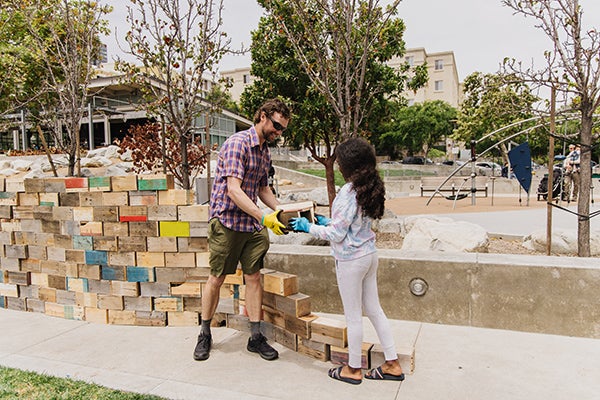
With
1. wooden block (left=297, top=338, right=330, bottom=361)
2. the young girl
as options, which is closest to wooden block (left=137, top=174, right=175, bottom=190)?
the young girl

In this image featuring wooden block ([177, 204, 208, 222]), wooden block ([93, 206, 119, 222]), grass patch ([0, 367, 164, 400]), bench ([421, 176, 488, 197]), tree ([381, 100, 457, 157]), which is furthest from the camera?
tree ([381, 100, 457, 157])

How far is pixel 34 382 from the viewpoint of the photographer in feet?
9.61

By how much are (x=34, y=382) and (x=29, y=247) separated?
6.83 ft

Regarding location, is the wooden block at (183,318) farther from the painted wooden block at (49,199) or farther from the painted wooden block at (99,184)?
the painted wooden block at (49,199)

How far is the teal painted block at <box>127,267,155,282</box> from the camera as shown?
13.3ft

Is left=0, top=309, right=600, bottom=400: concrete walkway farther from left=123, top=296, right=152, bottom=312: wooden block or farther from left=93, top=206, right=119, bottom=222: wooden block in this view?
left=93, top=206, right=119, bottom=222: wooden block

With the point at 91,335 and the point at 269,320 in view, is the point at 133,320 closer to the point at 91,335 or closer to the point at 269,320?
the point at 91,335

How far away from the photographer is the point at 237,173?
3156mm

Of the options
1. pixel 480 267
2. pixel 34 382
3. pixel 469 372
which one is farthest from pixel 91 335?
pixel 480 267

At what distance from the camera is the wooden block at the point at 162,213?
3975 mm

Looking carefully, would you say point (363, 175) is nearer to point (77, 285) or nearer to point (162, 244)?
point (162, 244)

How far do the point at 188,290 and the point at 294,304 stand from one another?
114 cm

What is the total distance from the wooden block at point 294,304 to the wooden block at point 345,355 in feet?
1.25

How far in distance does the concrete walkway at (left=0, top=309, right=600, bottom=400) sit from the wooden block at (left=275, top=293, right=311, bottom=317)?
0.33 m
